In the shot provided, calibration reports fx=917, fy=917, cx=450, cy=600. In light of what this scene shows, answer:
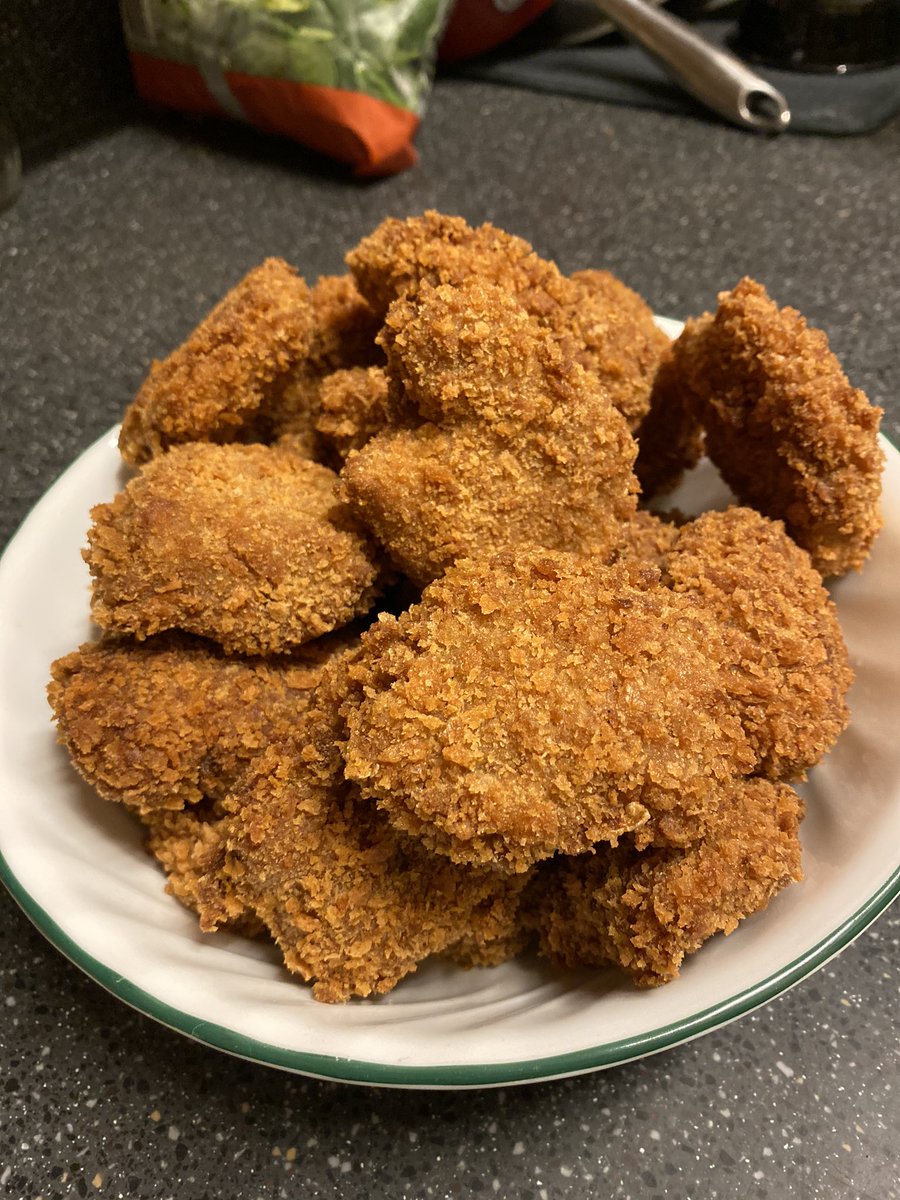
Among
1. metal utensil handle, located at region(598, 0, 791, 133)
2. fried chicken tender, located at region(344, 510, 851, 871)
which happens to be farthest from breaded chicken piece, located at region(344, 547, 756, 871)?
metal utensil handle, located at region(598, 0, 791, 133)

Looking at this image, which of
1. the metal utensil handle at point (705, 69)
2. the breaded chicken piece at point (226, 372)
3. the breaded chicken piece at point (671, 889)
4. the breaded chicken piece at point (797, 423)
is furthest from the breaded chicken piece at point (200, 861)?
the metal utensil handle at point (705, 69)

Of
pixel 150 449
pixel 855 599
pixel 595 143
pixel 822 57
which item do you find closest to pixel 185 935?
pixel 150 449

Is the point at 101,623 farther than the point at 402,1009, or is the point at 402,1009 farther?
the point at 101,623

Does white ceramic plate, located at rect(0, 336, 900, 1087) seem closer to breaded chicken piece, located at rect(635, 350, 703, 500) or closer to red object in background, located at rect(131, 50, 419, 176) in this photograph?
breaded chicken piece, located at rect(635, 350, 703, 500)

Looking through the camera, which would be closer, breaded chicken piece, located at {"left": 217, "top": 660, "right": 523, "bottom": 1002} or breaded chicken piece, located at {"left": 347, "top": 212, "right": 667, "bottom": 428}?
breaded chicken piece, located at {"left": 217, "top": 660, "right": 523, "bottom": 1002}

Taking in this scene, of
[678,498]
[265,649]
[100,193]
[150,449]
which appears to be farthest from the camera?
[100,193]

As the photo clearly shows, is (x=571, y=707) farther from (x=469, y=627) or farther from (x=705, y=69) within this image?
(x=705, y=69)

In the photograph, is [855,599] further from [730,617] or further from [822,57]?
[822,57]
